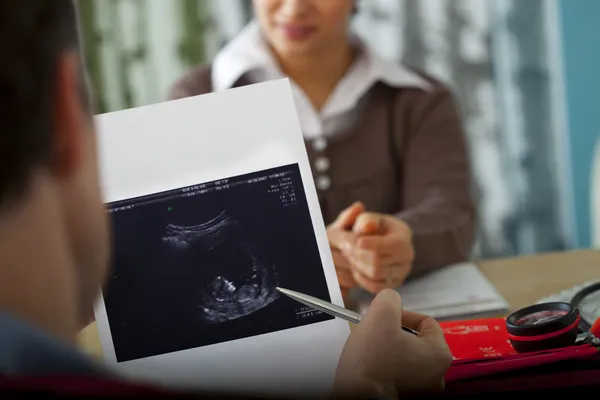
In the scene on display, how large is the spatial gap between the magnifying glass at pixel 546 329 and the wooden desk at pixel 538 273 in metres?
0.25

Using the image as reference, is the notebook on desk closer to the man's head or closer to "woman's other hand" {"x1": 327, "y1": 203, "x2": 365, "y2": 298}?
"woman's other hand" {"x1": 327, "y1": 203, "x2": 365, "y2": 298}

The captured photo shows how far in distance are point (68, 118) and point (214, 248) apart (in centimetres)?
34

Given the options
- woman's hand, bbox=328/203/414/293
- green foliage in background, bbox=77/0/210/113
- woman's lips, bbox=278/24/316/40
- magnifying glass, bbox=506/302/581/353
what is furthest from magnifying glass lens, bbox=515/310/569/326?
green foliage in background, bbox=77/0/210/113

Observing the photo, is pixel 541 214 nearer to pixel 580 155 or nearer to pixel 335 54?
→ pixel 580 155

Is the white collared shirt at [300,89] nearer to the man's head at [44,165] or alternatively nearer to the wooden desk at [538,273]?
the wooden desk at [538,273]

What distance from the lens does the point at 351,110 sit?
143 centimetres

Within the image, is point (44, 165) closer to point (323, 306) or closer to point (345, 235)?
point (323, 306)

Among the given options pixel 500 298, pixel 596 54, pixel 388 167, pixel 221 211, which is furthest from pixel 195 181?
pixel 596 54

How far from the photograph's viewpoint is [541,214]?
2256 millimetres

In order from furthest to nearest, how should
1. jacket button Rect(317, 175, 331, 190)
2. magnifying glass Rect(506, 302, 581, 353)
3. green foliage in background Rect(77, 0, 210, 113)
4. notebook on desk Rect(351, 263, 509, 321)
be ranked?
1. green foliage in background Rect(77, 0, 210, 113)
2. jacket button Rect(317, 175, 331, 190)
3. notebook on desk Rect(351, 263, 509, 321)
4. magnifying glass Rect(506, 302, 581, 353)

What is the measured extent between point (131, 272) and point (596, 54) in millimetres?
1733

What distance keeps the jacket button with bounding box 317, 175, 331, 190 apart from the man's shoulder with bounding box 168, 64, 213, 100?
276mm

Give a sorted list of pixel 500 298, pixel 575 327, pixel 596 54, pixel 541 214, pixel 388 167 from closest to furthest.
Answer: pixel 575 327, pixel 500 298, pixel 388 167, pixel 596 54, pixel 541 214

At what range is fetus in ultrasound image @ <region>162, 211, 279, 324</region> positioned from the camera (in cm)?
69
